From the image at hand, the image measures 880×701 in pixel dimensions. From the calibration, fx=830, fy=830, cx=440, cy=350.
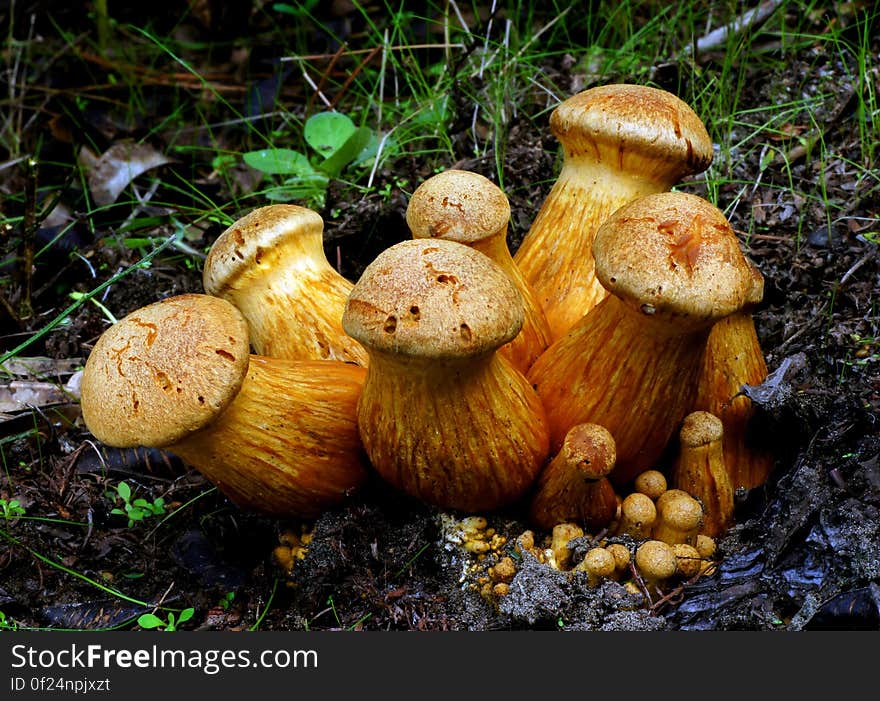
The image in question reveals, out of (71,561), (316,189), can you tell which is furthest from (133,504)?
(316,189)

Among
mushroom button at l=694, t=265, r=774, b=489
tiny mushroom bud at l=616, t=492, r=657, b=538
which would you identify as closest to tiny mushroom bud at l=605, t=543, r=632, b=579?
tiny mushroom bud at l=616, t=492, r=657, b=538

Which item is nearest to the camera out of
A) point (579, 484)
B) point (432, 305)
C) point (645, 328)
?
point (432, 305)

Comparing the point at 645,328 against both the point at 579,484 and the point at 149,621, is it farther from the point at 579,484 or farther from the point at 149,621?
the point at 149,621

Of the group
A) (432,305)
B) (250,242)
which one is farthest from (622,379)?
(250,242)

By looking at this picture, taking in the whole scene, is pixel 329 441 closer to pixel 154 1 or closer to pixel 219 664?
pixel 219 664

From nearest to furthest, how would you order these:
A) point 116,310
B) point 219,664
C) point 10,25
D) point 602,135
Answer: point 219,664 < point 602,135 < point 116,310 < point 10,25

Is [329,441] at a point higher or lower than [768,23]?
lower

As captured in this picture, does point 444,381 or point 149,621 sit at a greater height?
point 444,381
